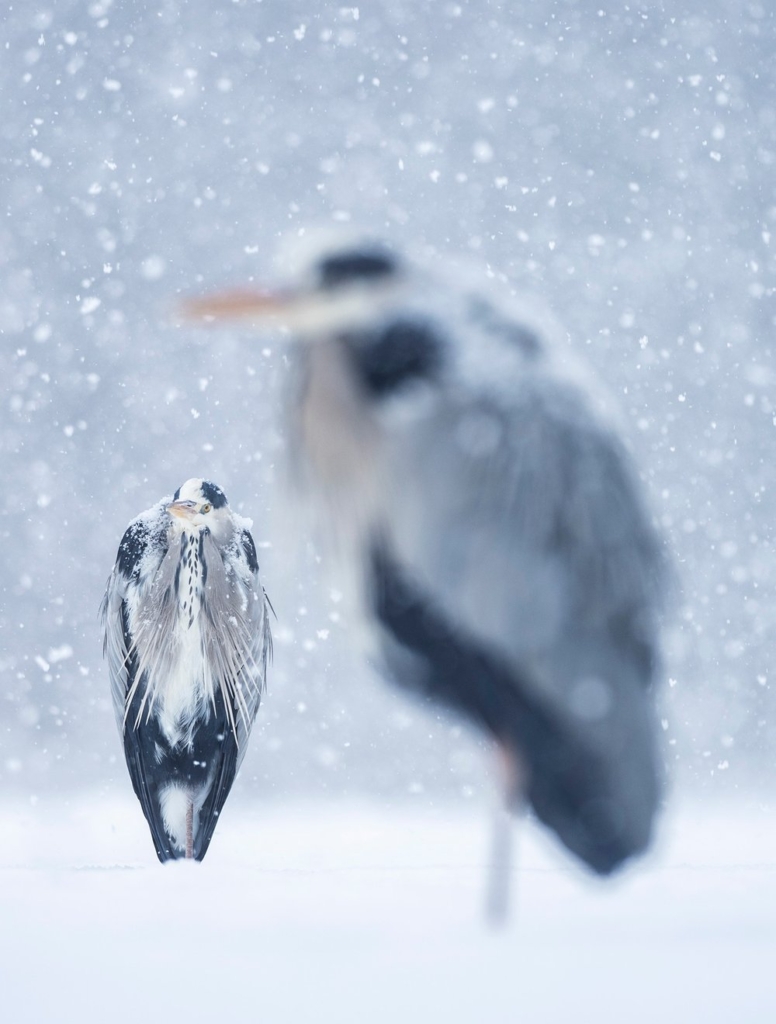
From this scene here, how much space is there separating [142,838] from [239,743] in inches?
25.4

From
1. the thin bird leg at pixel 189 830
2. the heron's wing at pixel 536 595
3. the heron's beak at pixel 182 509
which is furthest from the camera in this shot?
the thin bird leg at pixel 189 830

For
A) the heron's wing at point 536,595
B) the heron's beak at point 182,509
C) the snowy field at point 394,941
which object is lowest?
the snowy field at point 394,941

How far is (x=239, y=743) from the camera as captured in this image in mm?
1158

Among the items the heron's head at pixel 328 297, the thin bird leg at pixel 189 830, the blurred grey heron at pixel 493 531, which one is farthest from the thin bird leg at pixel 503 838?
the thin bird leg at pixel 189 830

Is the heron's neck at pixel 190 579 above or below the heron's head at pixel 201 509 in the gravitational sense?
below

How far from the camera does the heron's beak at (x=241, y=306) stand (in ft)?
1.81

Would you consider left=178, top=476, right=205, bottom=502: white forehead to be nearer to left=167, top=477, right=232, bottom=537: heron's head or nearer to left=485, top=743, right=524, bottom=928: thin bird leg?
left=167, top=477, right=232, bottom=537: heron's head

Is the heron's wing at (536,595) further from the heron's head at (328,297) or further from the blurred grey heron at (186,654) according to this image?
the blurred grey heron at (186,654)

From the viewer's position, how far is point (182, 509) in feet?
3.38

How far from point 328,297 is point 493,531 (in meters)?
0.18

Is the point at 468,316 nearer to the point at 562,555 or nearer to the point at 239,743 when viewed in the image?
the point at 562,555

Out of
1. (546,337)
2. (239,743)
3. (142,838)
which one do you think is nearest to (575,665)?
(546,337)

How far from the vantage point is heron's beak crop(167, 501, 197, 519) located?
1021 millimetres

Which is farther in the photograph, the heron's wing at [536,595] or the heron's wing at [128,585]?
the heron's wing at [128,585]
